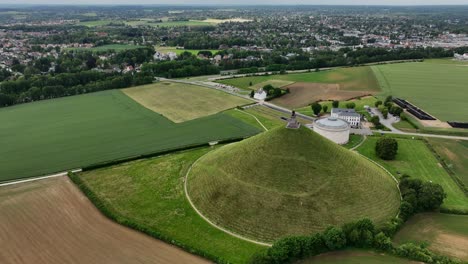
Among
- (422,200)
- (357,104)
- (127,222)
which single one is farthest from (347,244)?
(357,104)

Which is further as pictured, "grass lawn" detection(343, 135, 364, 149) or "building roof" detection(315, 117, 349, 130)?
"building roof" detection(315, 117, 349, 130)

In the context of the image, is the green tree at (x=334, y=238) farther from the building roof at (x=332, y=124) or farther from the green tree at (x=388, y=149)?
the building roof at (x=332, y=124)

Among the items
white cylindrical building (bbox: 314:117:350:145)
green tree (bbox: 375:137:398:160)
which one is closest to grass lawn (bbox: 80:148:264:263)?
white cylindrical building (bbox: 314:117:350:145)

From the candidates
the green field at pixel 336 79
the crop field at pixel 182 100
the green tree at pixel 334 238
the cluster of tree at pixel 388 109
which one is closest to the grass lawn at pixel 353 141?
the cluster of tree at pixel 388 109

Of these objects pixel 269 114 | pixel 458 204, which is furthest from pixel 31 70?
pixel 458 204

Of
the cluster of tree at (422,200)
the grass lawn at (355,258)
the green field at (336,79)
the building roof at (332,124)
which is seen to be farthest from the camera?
the green field at (336,79)

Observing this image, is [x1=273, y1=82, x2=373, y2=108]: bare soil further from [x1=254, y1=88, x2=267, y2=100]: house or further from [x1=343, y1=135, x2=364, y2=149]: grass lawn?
[x1=343, y1=135, x2=364, y2=149]: grass lawn
